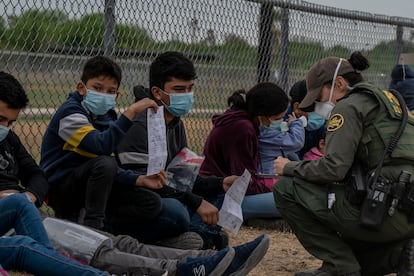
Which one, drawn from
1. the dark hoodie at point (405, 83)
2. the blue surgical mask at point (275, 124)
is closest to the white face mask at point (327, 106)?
the blue surgical mask at point (275, 124)

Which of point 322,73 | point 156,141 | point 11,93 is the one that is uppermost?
point 322,73

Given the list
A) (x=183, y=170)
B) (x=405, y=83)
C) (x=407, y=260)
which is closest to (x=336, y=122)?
(x=407, y=260)

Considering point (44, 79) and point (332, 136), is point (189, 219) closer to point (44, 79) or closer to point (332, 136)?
point (332, 136)

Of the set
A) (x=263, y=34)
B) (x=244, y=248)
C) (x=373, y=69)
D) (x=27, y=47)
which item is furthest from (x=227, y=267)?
(x=373, y=69)

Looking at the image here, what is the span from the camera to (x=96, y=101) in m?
4.75

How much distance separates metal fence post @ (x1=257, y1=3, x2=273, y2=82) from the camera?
7.54 metres

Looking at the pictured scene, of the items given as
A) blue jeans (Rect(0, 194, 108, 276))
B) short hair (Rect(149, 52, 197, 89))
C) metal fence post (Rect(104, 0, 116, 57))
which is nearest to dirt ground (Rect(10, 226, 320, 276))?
short hair (Rect(149, 52, 197, 89))

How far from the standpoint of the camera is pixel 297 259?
5316mm

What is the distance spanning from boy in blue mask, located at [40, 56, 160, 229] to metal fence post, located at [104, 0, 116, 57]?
2.80 ft

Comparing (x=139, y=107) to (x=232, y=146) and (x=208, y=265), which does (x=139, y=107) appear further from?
(x=232, y=146)

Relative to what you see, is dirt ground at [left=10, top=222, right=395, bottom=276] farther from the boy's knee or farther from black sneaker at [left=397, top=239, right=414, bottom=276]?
the boy's knee

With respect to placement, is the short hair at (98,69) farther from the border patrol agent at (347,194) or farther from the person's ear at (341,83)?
the person's ear at (341,83)

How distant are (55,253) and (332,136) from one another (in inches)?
61.5

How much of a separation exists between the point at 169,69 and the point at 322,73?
93 centimetres
